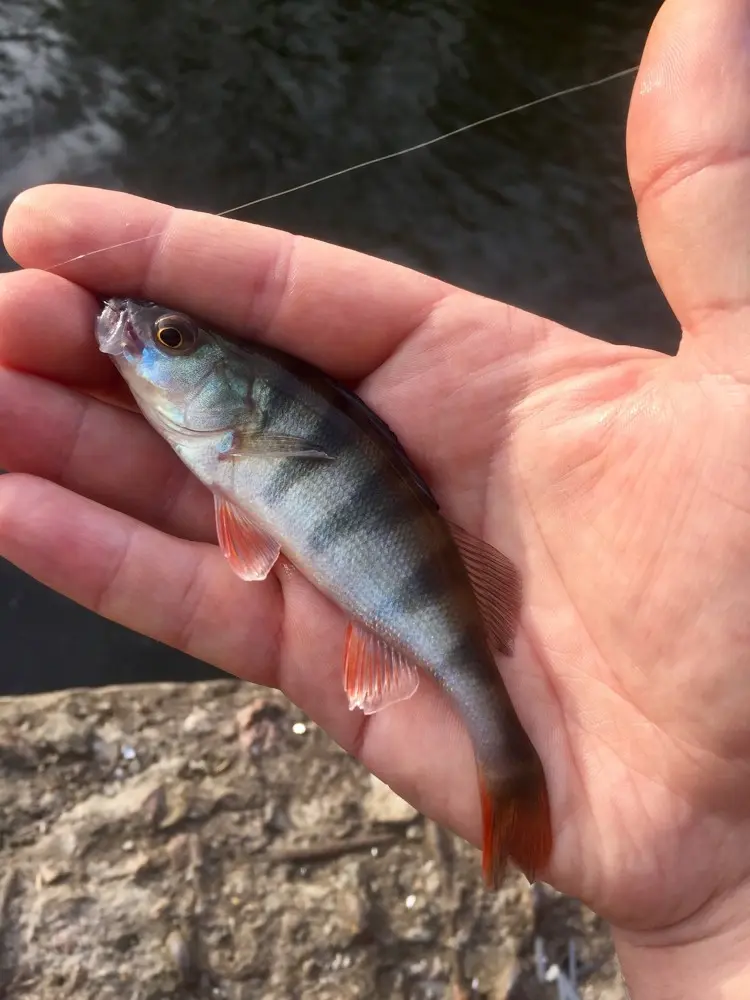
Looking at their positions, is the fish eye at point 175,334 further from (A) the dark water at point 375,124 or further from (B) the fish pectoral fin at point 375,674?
(A) the dark water at point 375,124

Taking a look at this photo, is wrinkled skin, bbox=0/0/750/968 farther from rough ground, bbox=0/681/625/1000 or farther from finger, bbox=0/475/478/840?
rough ground, bbox=0/681/625/1000

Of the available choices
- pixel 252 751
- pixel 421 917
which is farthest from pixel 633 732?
pixel 252 751

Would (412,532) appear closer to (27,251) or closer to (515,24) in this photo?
(27,251)

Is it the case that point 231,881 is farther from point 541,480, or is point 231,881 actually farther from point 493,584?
point 541,480

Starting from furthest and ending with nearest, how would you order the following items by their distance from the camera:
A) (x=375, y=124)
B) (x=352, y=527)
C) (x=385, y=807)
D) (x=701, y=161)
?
1. (x=375, y=124)
2. (x=385, y=807)
3. (x=352, y=527)
4. (x=701, y=161)

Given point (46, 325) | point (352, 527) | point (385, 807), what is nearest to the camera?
point (352, 527)

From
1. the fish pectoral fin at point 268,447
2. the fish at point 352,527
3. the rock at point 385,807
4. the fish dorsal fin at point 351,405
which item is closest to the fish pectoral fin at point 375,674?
the fish at point 352,527

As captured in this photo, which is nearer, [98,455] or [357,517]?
[357,517]

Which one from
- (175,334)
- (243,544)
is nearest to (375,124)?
(175,334)
